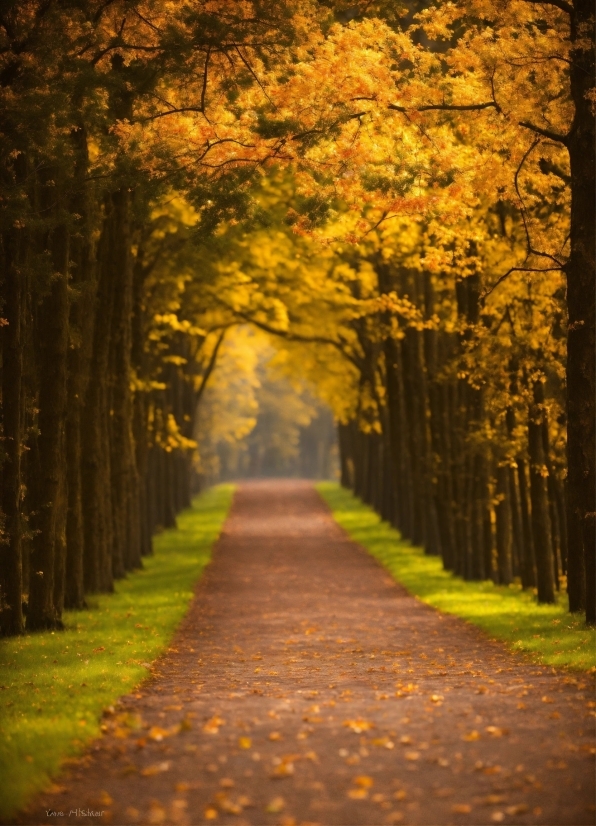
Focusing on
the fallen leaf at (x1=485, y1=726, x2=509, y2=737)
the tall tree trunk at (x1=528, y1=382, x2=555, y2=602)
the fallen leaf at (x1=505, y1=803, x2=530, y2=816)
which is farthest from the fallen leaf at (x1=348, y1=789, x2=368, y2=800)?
the tall tree trunk at (x1=528, y1=382, x2=555, y2=602)

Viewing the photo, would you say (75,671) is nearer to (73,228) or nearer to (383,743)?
(383,743)

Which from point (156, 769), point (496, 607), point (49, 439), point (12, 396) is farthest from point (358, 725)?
A: point (496, 607)

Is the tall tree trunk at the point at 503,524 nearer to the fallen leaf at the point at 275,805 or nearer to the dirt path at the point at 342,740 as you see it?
the dirt path at the point at 342,740

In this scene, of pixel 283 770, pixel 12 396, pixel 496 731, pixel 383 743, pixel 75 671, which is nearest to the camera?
pixel 283 770

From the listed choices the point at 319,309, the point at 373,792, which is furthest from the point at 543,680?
the point at 319,309

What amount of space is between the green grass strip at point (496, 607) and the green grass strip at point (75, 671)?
4.85 metres

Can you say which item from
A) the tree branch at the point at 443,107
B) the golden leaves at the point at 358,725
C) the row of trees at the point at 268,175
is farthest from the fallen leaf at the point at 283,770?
the tree branch at the point at 443,107

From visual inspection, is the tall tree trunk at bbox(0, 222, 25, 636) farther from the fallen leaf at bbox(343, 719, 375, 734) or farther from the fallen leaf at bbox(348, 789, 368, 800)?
the fallen leaf at bbox(348, 789, 368, 800)

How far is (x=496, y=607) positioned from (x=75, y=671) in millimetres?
9878

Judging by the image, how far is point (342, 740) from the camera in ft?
30.1

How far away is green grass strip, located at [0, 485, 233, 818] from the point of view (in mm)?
8875

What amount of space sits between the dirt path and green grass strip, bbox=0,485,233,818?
0.24 meters

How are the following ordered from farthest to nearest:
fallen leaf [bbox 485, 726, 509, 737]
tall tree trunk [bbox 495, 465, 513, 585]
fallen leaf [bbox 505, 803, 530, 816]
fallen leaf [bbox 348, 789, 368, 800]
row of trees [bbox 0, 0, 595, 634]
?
tall tree trunk [bbox 495, 465, 513, 585] → row of trees [bbox 0, 0, 595, 634] → fallen leaf [bbox 485, 726, 509, 737] → fallen leaf [bbox 348, 789, 368, 800] → fallen leaf [bbox 505, 803, 530, 816]

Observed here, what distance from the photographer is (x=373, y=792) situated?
305 inches
